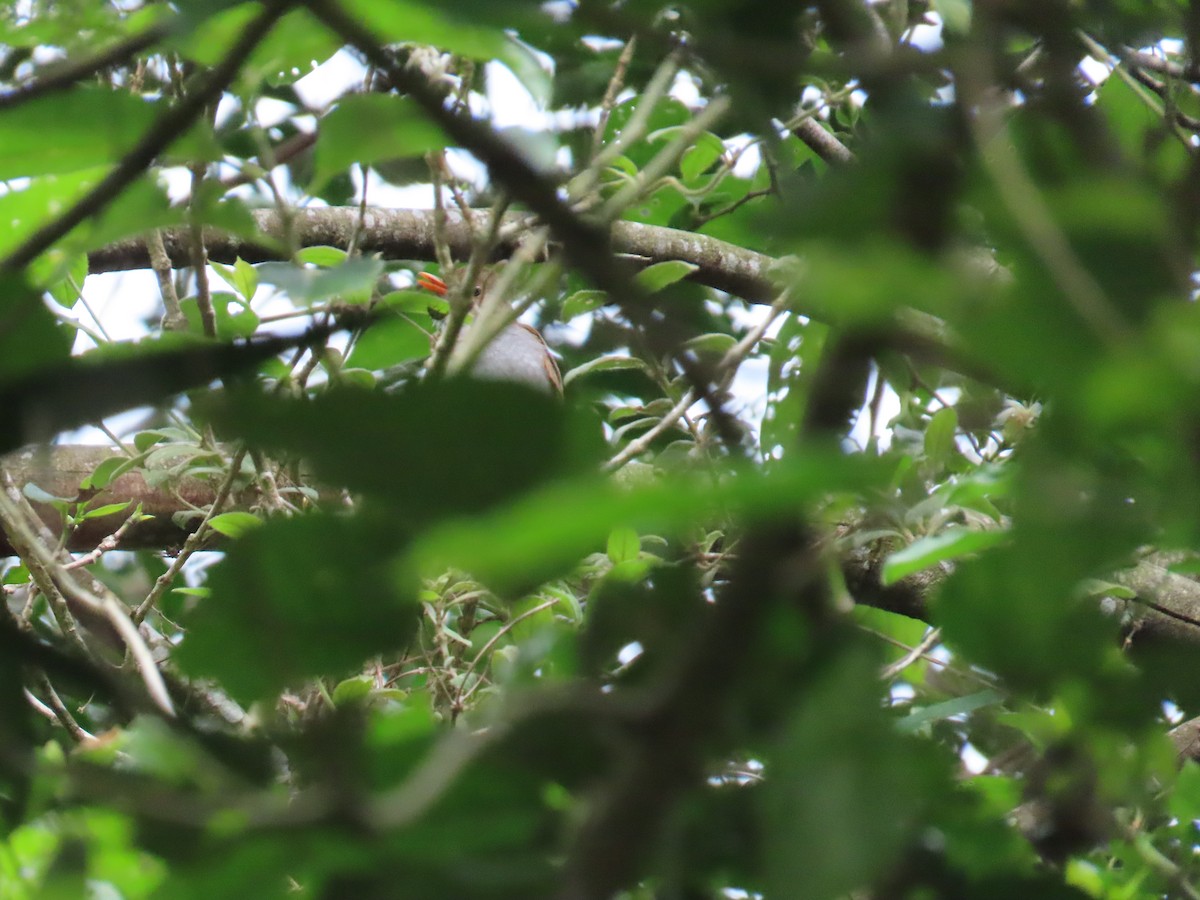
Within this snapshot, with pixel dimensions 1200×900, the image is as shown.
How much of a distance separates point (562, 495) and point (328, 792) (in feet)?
0.23

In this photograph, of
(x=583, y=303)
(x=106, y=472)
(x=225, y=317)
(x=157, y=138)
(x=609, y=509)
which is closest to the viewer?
(x=609, y=509)

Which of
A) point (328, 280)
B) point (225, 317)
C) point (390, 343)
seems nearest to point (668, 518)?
point (328, 280)

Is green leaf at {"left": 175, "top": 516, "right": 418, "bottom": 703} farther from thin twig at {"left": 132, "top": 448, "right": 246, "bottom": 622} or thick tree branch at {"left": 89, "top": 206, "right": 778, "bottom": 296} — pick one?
thick tree branch at {"left": 89, "top": 206, "right": 778, "bottom": 296}

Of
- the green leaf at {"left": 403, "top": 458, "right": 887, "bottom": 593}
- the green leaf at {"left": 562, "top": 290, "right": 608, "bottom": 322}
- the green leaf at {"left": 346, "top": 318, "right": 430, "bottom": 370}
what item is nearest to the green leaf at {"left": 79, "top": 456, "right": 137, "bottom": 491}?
the green leaf at {"left": 562, "top": 290, "right": 608, "bottom": 322}

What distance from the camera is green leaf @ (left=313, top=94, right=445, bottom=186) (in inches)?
11.7

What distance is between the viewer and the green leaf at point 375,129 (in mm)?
298

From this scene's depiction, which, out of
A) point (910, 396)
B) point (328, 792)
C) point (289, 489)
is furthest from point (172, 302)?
point (328, 792)

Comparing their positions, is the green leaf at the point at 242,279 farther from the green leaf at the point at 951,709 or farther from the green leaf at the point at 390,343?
the green leaf at the point at 951,709

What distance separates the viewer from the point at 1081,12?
24 centimetres

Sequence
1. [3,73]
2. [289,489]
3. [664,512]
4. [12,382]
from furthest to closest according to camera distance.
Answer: [289,489], [3,73], [12,382], [664,512]

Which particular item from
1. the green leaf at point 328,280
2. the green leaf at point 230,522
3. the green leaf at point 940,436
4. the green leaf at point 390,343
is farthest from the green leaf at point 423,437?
the green leaf at point 230,522

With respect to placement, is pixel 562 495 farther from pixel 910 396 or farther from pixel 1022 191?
pixel 910 396

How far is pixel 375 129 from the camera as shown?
0.30m

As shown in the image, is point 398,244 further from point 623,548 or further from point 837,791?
point 837,791
